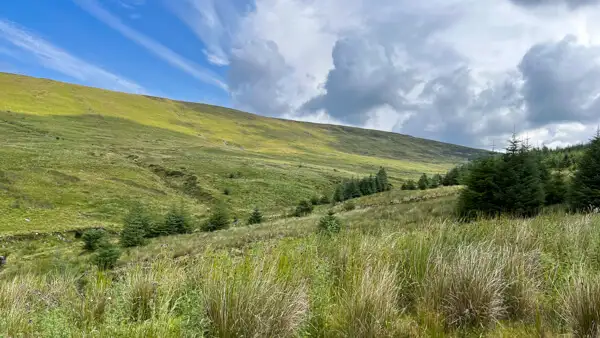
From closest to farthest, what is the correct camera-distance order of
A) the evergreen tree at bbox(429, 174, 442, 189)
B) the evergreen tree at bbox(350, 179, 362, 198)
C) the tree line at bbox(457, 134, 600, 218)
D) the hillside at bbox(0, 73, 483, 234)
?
the tree line at bbox(457, 134, 600, 218), the hillside at bbox(0, 73, 483, 234), the evergreen tree at bbox(429, 174, 442, 189), the evergreen tree at bbox(350, 179, 362, 198)

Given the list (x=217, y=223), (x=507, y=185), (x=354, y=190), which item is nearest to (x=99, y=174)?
(x=217, y=223)

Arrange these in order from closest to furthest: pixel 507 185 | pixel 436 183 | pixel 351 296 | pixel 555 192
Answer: pixel 351 296, pixel 507 185, pixel 555 192, pixel 436 183

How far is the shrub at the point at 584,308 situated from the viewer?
3393mm

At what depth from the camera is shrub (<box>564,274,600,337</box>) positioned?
3.39 meters

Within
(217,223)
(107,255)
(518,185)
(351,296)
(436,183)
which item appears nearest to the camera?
(351,296)

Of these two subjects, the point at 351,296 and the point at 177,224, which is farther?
the point at 177,224

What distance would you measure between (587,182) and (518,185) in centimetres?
329

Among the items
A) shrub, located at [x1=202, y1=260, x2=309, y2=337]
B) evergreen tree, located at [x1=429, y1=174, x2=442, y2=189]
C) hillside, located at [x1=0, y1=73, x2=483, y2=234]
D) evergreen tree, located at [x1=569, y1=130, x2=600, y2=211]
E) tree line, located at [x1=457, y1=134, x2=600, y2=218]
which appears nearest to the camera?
shrub, located at [x1=202, y1=260, x2=309, y2=337]

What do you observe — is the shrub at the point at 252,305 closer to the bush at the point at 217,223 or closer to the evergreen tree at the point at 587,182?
the evergreen tree at the point at 587,182

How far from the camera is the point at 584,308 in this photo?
11.4 ft

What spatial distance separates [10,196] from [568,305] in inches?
2039

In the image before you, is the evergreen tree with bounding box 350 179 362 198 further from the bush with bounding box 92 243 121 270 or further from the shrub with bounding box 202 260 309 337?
the shrub with bounding box 202 260 309 337

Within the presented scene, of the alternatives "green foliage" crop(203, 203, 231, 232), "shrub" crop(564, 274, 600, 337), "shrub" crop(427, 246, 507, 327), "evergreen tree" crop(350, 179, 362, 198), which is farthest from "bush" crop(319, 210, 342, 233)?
"evergreen tree" crop(350, 179, 362, 198)

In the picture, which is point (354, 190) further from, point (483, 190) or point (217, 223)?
point (483, 190)
